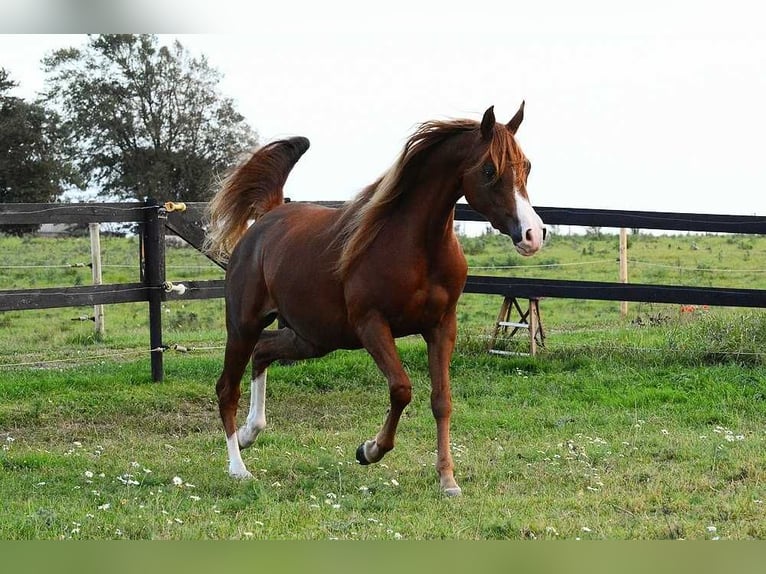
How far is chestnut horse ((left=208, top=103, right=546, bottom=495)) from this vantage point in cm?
495

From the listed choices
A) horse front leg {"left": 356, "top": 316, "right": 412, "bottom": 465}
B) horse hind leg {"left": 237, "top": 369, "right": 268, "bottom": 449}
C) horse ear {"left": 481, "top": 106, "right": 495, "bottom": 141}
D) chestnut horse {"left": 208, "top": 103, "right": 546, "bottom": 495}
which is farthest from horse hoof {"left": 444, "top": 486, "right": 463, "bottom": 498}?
horse ear {"left": 481, "top": 106, "right": 495, "bottom": 141}

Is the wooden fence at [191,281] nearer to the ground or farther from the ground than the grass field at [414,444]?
farther from the ground

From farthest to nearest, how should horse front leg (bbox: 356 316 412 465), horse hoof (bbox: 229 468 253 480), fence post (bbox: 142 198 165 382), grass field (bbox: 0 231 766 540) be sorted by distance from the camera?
fence post (bbox: 142 198 165 382) → horse hoof (bbox: 229 468 253 480) → horse front leg (bbox: 356 316 412 465) → grass field (bbox: 0 231 766 540)

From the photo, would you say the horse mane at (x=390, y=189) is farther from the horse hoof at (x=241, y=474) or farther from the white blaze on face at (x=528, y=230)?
the horse hoof at (x=241, y=474)

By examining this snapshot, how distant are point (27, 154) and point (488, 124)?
33.5 metres

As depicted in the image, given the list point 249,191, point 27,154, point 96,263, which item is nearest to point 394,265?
point 249,191

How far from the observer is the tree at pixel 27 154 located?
33906 mm

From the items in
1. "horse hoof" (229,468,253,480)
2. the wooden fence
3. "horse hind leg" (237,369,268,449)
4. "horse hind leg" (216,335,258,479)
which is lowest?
"horse hoof" (229,468,253,480)

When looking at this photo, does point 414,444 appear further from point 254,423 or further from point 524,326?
point 524,326

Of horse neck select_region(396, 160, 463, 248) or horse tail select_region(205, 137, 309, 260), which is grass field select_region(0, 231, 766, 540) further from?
horse tail select_region(205, 137, 309, 260)

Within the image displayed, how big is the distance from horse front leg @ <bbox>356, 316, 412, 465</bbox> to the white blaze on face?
107cm

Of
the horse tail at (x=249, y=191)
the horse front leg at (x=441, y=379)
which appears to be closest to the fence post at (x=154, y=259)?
the horse tail at (x=249, y=191)

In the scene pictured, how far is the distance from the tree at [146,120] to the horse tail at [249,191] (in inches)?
1253

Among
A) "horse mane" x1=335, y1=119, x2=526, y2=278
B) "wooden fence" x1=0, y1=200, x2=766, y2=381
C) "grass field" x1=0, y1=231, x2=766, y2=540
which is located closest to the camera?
"grass field" x1=0, y1=231, x2=766, y2=540
